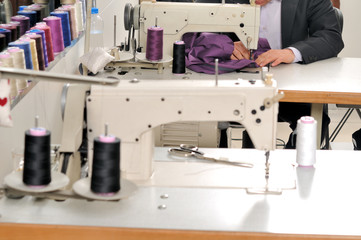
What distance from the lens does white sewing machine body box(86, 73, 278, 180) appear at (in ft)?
7.98

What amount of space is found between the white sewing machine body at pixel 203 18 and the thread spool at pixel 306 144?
4.38ft

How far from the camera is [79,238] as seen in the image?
2.21 meters

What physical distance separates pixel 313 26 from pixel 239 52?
0.61 m

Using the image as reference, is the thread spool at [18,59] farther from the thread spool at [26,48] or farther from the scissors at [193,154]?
the scissors at [193,154]

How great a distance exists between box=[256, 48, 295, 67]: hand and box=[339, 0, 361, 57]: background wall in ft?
10.9

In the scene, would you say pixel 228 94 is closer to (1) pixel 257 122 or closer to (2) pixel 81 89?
(1) pixel 257 122

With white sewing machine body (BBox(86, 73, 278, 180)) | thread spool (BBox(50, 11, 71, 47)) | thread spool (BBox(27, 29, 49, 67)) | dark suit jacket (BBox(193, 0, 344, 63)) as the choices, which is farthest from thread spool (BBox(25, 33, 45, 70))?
dark suit jacket (BBox(193, 0, 344, 63))

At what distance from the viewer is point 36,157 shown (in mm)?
2205

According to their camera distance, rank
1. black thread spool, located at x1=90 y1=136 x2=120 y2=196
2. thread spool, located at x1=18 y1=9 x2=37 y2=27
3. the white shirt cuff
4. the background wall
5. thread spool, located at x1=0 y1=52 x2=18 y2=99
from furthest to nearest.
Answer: the background wall
the white shirt cuff
thread spool, located at x1=18 y1=9 x2=37 y2=27
thread spool, located at x1=0 y1=52 x2=18 y2=99
black thread spool, located at x1=90 y1=136 x2=120 y2=196

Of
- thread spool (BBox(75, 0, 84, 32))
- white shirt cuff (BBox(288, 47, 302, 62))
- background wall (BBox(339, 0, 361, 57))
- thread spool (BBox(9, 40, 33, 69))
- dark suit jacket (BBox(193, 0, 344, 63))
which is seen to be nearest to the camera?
thread spool (BBox(9, 40, 33, 69))

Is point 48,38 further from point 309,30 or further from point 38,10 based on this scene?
point 309,30

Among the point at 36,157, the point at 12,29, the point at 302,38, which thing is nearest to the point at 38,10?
the point at 12,29

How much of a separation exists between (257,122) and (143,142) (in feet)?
1.28

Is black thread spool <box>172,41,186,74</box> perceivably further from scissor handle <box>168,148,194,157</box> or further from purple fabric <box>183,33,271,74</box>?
scissor handle <box>168,148,194,157</box>
